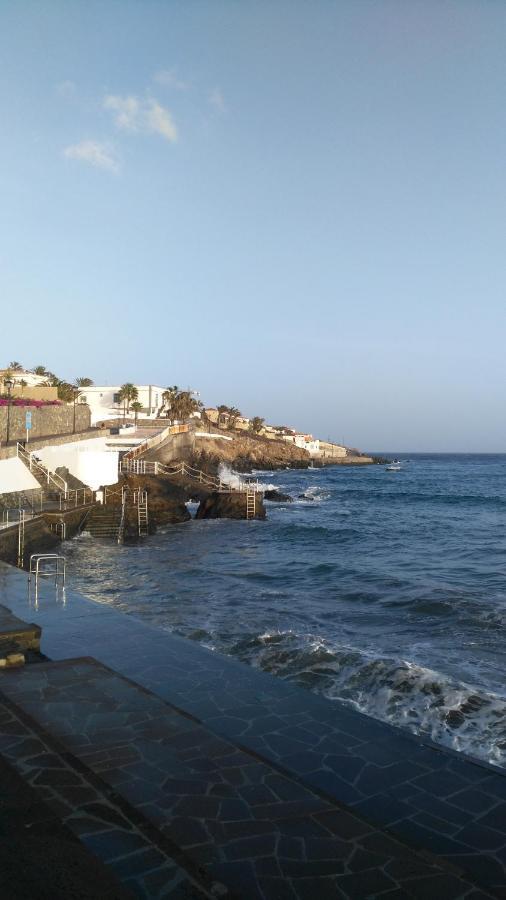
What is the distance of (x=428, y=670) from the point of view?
10812 millimetres

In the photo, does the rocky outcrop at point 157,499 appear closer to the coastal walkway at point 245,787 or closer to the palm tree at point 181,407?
the coastal walkway at point 245,787

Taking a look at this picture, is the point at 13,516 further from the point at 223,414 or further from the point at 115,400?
the point at 223,414

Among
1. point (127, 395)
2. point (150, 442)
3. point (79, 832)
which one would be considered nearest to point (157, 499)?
point (150, 442)

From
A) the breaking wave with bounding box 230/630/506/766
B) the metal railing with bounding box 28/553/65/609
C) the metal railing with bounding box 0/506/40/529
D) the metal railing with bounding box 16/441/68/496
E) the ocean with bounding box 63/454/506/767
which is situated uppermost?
the metal railing with bounding box 16/441/68/496

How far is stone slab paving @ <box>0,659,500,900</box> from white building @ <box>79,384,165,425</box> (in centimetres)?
8063

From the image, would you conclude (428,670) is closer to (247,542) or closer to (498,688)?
(498,688)

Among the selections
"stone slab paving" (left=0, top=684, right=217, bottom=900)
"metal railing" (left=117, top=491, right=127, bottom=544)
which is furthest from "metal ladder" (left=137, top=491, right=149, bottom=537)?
"stone slab paving" (left=0, top=684, right=217, bottom=900)

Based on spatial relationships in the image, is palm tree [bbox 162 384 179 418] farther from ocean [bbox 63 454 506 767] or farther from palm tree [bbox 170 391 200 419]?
ocean [bbox 63 454 506 767]

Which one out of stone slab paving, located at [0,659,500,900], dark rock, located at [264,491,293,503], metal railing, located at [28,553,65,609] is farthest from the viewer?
dark rock, located at [264,491,293,503]

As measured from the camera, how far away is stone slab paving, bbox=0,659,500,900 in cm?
414

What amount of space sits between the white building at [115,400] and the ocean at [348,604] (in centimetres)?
5893

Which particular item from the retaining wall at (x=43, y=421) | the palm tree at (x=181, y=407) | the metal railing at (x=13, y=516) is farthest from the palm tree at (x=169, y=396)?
the metal railing at (x=13, y=516)

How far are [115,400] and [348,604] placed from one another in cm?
8266

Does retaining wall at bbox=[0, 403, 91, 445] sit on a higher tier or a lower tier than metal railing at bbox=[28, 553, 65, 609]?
higher
